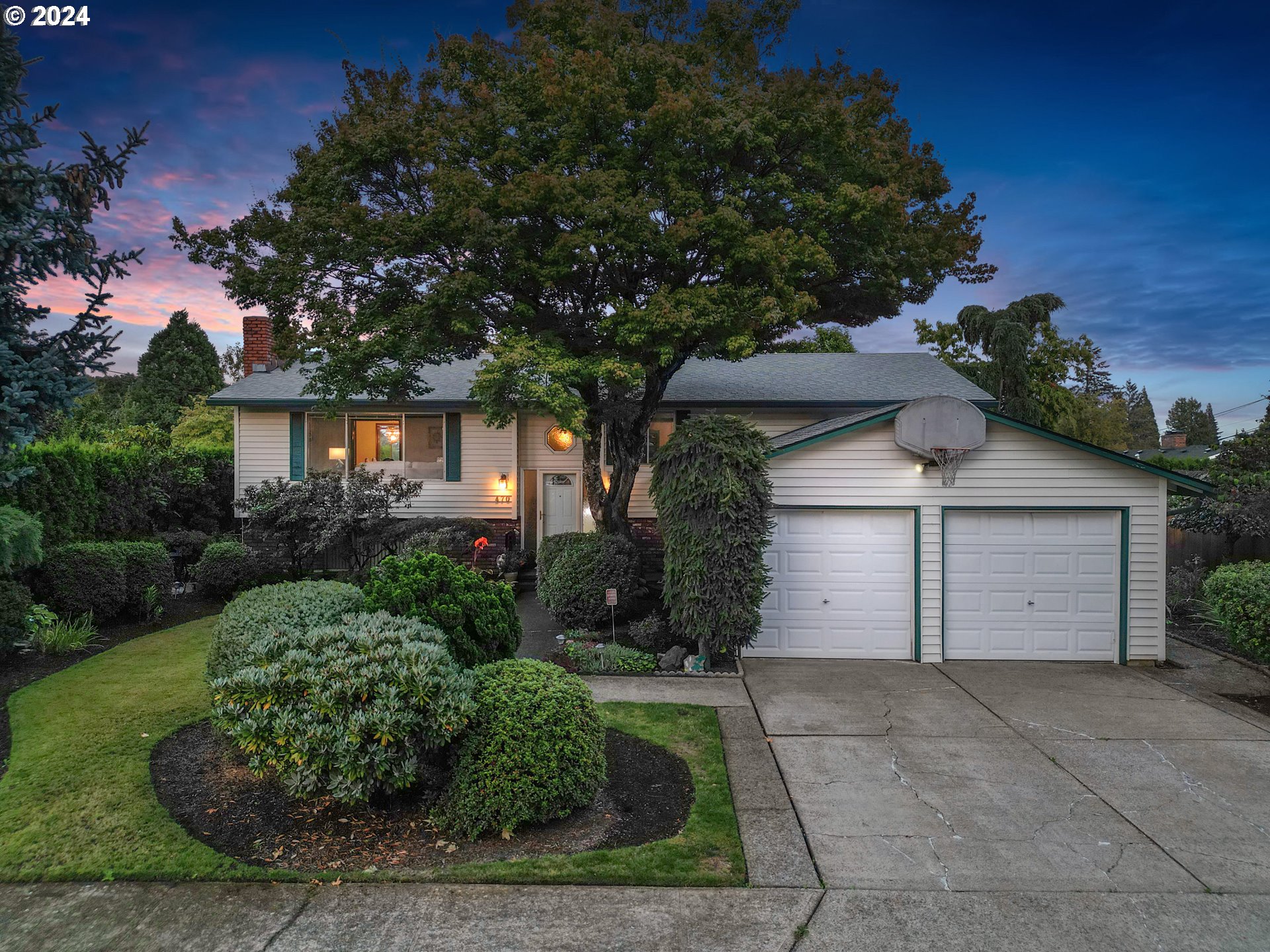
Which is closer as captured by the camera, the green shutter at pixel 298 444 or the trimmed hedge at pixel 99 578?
the trimmed hedge at pixel 99 578

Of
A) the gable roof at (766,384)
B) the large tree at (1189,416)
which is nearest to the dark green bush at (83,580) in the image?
the gable roof at (766,384)

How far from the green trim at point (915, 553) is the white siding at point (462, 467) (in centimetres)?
805

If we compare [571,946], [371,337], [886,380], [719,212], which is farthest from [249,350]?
[571,946]

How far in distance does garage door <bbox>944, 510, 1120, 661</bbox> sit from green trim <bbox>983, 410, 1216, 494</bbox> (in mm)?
733

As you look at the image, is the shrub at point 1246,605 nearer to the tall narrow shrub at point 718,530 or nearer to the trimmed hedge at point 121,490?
the tall narrow shrub at point 718,530

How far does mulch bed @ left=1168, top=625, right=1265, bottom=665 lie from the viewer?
370 inches

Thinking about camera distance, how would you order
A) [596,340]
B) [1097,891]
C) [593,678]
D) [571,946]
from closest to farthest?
[571,946] → [1097,891] → [593,678] → [596,340]

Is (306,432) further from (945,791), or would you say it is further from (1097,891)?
(1097,891)

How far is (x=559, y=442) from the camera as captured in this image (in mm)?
15453

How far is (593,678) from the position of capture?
7.98m

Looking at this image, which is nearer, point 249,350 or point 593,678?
point 593,678

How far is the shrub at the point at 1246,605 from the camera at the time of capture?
7.21 m

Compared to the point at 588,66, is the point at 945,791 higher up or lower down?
lower down

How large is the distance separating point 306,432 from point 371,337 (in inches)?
233
